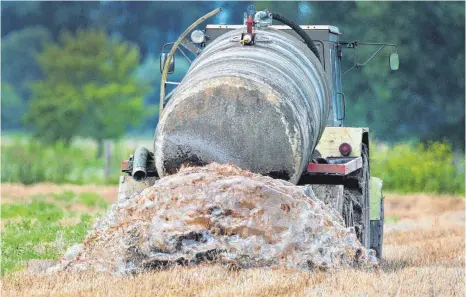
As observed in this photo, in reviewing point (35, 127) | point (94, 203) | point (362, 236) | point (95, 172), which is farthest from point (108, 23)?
point (362, 236)

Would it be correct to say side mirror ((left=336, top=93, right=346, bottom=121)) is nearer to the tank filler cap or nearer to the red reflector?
the red reflector

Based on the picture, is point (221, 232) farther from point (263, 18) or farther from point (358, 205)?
point (263, 18)

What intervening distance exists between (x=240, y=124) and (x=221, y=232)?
4.08ft

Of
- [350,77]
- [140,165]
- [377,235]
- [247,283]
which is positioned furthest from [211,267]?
[350,77]

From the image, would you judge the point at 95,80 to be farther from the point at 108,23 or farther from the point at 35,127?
the point at 108,23

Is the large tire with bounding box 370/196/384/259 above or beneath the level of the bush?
beneath

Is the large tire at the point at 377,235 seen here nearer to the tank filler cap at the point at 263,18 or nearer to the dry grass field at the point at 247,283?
the dry grass field at the point at 247,283

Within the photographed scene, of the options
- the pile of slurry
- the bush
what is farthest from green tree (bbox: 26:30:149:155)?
the pile of slurry

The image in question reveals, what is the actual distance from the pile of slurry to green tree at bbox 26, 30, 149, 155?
115ft

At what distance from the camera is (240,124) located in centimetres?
1240

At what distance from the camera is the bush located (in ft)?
109

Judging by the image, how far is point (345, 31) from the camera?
A: 43.5 m

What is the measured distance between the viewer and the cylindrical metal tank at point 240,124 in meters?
12.4

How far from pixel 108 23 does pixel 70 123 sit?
1322 centimetres
